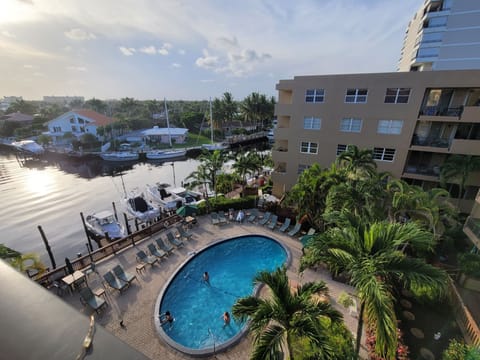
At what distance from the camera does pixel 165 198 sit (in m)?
26.8

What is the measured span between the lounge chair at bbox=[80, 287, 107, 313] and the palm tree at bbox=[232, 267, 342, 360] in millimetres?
8582

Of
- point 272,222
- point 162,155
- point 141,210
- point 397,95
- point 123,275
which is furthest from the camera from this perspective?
point 162,155

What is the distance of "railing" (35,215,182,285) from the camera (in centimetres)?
1220

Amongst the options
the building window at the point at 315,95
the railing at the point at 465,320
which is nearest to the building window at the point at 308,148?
the building window at the point at 315,95

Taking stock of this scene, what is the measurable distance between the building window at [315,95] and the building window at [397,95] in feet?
16.4

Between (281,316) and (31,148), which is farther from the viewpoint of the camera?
(31,148)

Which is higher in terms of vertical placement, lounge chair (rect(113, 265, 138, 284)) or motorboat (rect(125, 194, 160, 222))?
lounge chair (rect(113, 265, 138, 284))

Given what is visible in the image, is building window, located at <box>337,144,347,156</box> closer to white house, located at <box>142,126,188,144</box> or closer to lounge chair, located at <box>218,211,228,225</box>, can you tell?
lounge chair, located at <box>218,211,228,225</box>

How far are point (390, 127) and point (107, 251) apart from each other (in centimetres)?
2397

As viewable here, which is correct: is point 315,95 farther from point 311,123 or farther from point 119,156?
point 119,156

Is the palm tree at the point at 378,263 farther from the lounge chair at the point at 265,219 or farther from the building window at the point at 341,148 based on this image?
the building window at the point at 341,148

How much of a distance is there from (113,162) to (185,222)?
38.7 m

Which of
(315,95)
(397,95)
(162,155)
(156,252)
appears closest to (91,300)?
(156,252)

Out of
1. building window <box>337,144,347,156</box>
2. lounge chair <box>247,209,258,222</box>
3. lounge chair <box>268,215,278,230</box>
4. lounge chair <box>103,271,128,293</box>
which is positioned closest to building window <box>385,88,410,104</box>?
building window <box>337,144,347,156</box>
